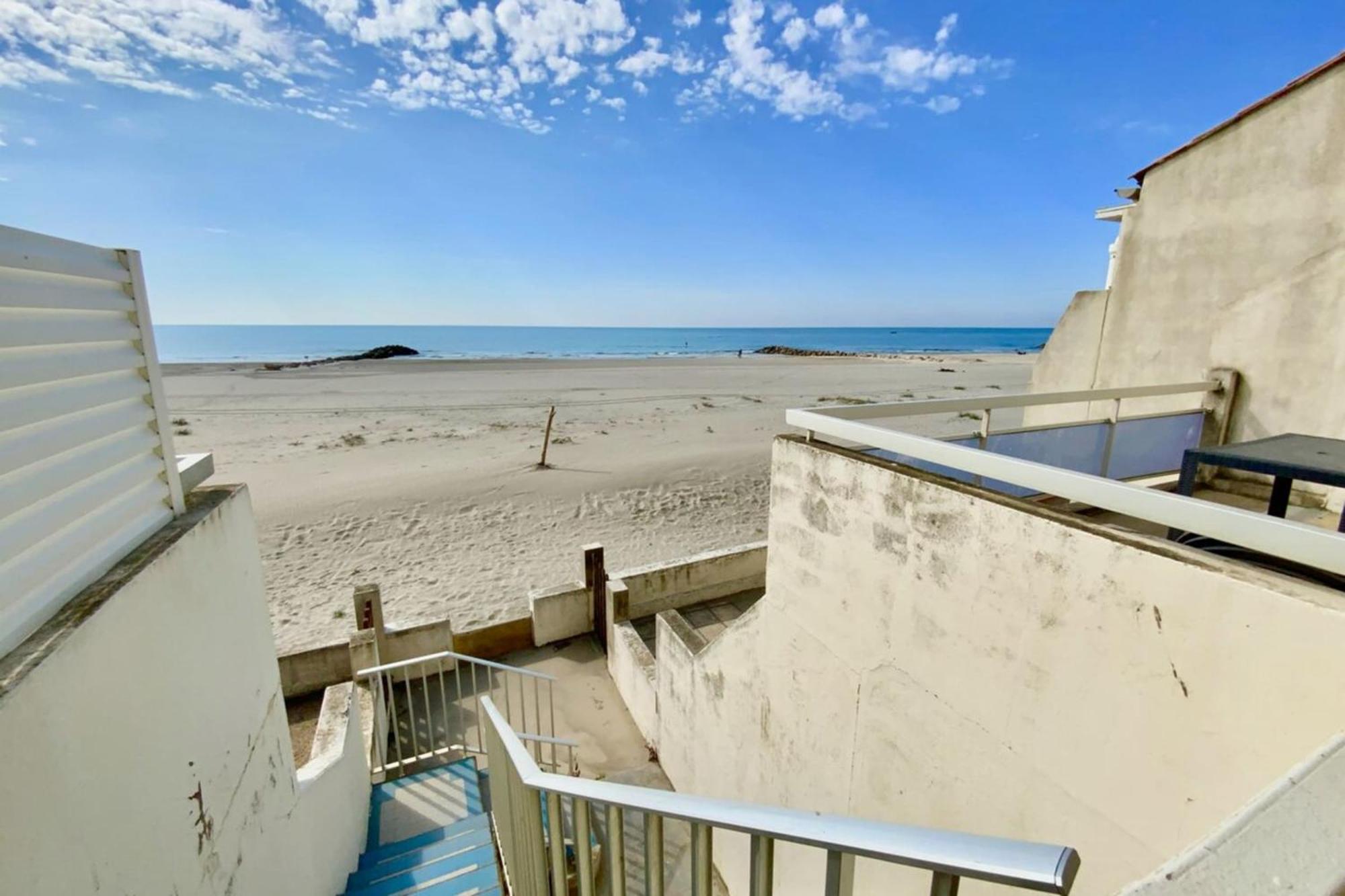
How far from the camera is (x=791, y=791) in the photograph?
13.2 ft

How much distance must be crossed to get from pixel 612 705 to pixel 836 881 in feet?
23.0

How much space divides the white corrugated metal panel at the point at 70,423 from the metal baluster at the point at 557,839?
1.47m

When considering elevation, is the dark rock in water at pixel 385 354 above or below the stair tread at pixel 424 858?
above

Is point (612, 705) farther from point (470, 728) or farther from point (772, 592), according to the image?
point (772, 592)

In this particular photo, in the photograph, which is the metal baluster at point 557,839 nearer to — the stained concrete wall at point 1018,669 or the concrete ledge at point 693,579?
the stained concrete wall at point 1018,669

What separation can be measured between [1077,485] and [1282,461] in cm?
129

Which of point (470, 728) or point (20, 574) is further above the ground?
point (20, 574)

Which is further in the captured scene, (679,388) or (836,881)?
(679,388)

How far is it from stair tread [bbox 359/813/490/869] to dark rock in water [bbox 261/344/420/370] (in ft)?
158

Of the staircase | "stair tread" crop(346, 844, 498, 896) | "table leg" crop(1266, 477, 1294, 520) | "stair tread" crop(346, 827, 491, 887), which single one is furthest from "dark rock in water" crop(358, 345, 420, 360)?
"table leg" crop(1266, 477, 1294, 520)

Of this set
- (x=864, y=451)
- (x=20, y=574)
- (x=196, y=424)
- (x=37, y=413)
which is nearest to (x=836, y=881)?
(x=20, y=574)

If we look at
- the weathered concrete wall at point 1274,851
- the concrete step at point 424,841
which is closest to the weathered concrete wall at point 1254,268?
the weathered concrete wall at point 1274,851

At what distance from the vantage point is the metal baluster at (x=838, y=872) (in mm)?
980

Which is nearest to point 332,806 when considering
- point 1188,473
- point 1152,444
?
point 1188,473
